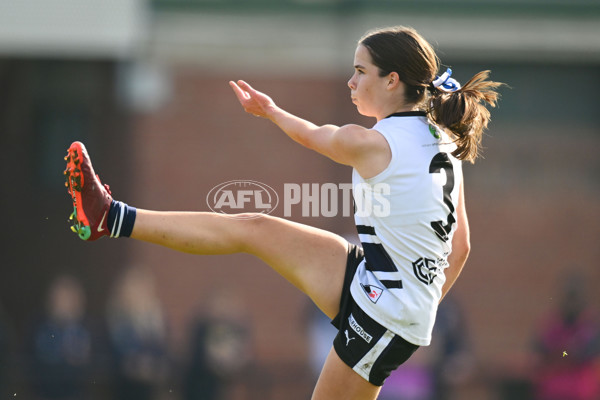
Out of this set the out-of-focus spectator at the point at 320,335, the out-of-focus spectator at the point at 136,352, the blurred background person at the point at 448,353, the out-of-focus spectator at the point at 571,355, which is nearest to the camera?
the out-of-focus spectator at the point at 571,355

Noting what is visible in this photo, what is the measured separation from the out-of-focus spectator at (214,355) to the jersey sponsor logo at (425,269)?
5.37 meters

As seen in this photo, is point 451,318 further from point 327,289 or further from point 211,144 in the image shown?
point 327,289

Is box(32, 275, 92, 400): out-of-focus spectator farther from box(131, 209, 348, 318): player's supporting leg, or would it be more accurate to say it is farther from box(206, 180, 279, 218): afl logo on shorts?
box(131, 209, 348, 318): player's supporting leg

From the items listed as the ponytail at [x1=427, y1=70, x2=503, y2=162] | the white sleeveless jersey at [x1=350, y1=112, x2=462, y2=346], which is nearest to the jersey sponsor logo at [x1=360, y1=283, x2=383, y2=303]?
the white sleeveless jersey at [x1=350, y1=112, x2=462, y2=346]

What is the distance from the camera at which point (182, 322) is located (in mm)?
11398

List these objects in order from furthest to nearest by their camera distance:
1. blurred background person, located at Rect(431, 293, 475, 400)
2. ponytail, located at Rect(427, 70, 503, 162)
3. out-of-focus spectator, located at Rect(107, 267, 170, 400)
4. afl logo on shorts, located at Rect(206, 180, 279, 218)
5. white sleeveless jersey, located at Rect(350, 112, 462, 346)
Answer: out-of-focus spectator, located at Rect(107, 267, 170, 400), blurred background person, located at Rect(431, 293, 475, 400), afl logo on shorts, located at Rect(206, 180, 279, 218), ponytail, located at Rect(427, 70, 503, 162), white sleeveless jersey, located at Rect(350, 112, 462, 346)

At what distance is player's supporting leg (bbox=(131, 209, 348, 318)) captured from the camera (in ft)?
11.6

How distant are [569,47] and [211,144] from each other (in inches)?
206

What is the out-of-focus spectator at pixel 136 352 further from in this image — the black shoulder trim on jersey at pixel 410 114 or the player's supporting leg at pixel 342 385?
the black shoulder trim on jersey at pixel 410 114

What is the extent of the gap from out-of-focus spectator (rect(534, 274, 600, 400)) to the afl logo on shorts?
178 inches

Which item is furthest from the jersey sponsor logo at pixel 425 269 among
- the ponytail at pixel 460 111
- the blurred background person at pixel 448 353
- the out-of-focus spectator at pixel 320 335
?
the blurred background person at pixel 448 353

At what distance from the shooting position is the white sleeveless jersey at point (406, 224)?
3395 mm

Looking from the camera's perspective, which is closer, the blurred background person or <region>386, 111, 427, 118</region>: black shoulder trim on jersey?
<region>386, 111, 427, 118</region>: black shoulder trim on jersey

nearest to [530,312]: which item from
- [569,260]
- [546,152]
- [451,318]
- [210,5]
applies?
[569,260]
